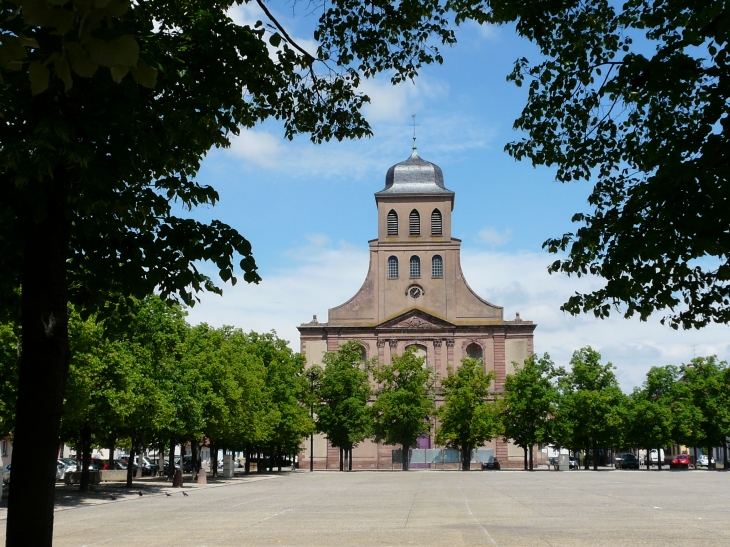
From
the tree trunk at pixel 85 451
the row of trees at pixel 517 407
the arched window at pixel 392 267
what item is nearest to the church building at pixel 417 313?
the arched window at pixel 392 267

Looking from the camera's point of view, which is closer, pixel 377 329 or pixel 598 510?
pixel 598 510

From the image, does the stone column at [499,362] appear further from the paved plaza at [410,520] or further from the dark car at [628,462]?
the paved plaza at [410,520]

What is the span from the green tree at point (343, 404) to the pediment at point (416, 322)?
965cm

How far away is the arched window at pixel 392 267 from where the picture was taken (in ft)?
294

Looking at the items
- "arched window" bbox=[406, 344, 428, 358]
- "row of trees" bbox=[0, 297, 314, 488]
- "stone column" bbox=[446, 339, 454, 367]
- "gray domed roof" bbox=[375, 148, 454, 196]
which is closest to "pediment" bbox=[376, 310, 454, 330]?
"stone column" bbox=[446, 339, 454, 367]

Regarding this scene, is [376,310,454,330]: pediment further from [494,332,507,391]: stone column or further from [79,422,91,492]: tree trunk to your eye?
[79,422,91,492]: tree trunk

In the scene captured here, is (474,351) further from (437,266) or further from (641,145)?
(641,145)

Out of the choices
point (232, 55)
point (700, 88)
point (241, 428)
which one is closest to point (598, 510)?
point (700, 88)

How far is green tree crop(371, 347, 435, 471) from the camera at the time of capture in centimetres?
7719

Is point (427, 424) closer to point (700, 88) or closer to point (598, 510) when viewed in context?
point (598, 510)

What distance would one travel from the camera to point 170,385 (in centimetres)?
4066

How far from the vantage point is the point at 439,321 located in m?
87.4

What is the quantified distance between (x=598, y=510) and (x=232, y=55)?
1880 centimetres

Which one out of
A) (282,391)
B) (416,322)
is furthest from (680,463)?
(282,391)
